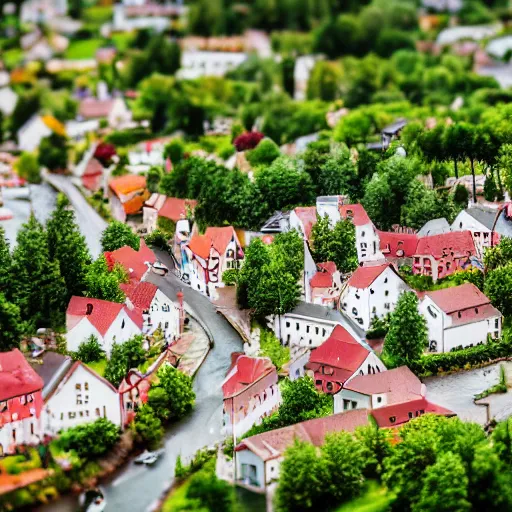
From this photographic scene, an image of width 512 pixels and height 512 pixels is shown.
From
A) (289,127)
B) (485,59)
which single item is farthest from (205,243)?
(485,59)

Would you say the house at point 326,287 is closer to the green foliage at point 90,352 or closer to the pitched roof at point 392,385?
the pitched roof at point 392,385

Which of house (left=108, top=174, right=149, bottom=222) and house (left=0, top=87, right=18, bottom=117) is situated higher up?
house (left=108, top=174, right=149, bottom=222)

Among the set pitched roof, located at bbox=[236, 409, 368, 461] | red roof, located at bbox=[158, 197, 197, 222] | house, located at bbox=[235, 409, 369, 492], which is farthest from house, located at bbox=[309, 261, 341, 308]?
red roof, located at bbox=[158, 197, 197, 222]

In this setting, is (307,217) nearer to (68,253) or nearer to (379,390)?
(68,253)

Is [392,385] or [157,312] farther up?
[157,312]

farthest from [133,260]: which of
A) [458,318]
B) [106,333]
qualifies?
→ [458,318]

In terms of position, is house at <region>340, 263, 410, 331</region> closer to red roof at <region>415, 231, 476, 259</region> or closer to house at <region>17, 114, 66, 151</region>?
red roof at <region>415, 231, 476, 259</region>

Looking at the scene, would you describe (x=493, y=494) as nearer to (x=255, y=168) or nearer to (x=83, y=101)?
(x=255, y=168)
